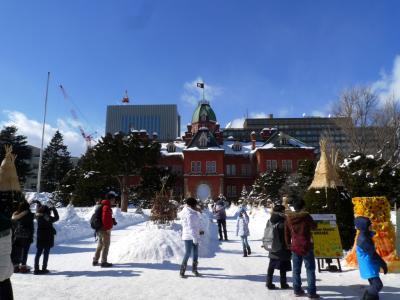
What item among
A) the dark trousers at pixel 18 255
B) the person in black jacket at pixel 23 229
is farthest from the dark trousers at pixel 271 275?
the person in black jacket at pixel 23 229

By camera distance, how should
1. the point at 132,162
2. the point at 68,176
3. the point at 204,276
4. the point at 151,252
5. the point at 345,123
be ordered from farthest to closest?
the point at 68,176
the point at 132,162
the point at 345,123
the point at 151,252
the point at 204,276

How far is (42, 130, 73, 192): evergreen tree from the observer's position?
181 ft

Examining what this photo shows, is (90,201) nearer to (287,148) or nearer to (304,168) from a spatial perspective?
(304,168)

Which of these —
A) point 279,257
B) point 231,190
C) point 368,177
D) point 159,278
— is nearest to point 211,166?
point 231,190

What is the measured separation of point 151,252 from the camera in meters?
8.76

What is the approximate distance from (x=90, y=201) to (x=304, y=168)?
1962 centimetres

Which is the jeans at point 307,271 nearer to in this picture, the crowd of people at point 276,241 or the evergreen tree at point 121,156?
the crowd of people at point 276,241

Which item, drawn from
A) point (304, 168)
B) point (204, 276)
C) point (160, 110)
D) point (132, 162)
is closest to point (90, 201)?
point (132, 162)

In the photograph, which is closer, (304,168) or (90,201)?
(304,168)

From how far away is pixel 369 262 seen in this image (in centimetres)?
511

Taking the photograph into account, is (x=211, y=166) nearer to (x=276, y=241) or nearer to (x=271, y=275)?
(x=276, y=241)

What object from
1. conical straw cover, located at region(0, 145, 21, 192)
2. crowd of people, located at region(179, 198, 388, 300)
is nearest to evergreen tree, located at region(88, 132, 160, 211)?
conical straw cover, located at region(0, 145, 21, 192)

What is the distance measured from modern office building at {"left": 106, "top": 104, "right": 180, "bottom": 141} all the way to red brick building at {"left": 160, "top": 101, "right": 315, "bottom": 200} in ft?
289

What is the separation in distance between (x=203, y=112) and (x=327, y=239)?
53.9 m
